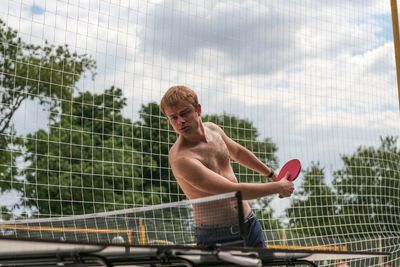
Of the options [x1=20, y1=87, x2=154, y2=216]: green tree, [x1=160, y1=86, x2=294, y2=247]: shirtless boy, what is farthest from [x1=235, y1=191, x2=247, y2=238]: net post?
[x1=20, y1=87, x2=154, y2=216]: green tree

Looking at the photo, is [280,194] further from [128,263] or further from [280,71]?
[280,71]

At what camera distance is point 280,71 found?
431 inches

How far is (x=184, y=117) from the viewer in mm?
2701

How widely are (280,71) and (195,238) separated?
8598 mm

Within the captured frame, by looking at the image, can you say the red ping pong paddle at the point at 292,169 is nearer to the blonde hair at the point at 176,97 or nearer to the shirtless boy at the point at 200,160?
the shirtless boy at the point at 200,160

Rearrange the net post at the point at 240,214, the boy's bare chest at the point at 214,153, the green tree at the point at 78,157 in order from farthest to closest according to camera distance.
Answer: the green tree at the point at 78,157, the boy's bare chest at the point at 214,153, the net post at the point at 240,214

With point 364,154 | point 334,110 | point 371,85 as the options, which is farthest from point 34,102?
point 364,154

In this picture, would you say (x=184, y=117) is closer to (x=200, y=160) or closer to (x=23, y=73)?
(x=200, y=160)

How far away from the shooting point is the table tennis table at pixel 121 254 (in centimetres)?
183

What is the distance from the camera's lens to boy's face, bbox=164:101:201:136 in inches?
105

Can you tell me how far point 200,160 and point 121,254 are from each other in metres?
0.81

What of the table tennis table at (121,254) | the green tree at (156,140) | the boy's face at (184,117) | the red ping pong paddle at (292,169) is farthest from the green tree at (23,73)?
the table tennis table at (121,254)

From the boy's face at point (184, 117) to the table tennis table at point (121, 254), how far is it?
65 centimetres

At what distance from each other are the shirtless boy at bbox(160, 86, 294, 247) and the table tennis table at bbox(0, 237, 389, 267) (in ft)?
1.11
